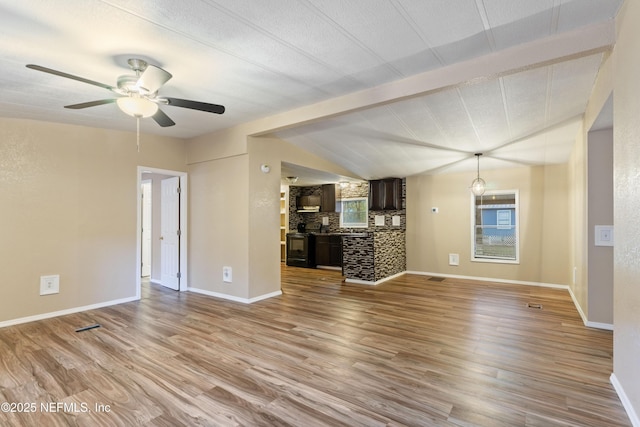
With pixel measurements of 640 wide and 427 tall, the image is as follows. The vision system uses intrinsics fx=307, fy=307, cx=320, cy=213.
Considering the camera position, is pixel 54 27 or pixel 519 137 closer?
pixel 54 27

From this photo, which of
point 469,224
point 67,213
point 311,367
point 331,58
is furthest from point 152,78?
point 469,224

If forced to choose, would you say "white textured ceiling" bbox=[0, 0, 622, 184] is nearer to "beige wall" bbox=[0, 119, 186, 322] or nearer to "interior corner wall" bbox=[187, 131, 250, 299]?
"beige wall" bbox=[0, 119, 186, 322]

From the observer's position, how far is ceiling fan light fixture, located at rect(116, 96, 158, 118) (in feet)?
8.46

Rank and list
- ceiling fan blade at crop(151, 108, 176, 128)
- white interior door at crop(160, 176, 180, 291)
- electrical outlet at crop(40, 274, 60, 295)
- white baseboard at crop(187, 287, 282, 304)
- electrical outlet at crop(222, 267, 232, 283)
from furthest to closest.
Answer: white interior door at crop(160, 176, 180, 291), electrical outlet at crop(222, 267, 232, 283), white baseboard at crop(187, 287, 282, 304), electrical outlet at crop(40, 274, 60, 295), ceiling fan blade at crop(151, 108, 176, 128)

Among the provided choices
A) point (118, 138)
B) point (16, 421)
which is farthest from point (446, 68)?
point (118, 138)

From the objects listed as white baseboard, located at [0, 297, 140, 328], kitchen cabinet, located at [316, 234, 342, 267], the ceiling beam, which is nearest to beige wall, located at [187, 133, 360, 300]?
white baseboard, located at [0, 297, 140, 328]

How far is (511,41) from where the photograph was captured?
7.63 ft

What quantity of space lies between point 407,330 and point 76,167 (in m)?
4.78

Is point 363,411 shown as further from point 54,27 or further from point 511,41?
point 54,27

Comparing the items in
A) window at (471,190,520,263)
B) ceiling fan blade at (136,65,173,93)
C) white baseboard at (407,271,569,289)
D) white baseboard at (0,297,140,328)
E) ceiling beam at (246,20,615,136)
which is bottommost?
white baseboard at (407,271,569,289)

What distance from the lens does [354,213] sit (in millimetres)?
8242

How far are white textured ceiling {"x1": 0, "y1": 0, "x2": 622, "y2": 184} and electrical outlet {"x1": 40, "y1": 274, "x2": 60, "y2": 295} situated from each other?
6.63ft

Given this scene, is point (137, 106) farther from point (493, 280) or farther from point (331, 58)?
point (493, 280)

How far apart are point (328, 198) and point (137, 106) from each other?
614 centimetres
